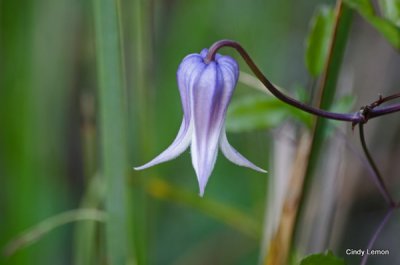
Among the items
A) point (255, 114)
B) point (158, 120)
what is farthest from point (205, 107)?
point (158, 120)

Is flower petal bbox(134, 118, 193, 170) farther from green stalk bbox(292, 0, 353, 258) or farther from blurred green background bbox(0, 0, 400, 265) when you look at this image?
blurred green background bbox(0, 0, 400, 265)

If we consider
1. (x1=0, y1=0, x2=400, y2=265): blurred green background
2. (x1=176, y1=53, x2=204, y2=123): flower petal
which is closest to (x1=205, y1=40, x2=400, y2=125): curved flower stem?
(x1=176, y1=53, x2=204, y2=123): flower petal

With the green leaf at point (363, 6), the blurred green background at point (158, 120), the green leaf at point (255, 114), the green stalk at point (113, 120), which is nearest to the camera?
the green leaf at point (363, 6)

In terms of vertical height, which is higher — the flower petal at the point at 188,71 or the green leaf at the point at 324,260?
the flower petal at the point at 188,71

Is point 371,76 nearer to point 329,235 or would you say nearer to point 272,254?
point 329,235

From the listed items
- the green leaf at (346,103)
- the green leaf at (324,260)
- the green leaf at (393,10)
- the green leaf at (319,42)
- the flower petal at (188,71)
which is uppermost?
the green leaf at (393,10)

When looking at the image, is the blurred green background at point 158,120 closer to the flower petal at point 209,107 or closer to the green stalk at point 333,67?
the green stalk at point 333,67

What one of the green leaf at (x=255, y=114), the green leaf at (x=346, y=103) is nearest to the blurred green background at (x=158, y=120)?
the green leaf at (x=255, y=114)
